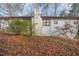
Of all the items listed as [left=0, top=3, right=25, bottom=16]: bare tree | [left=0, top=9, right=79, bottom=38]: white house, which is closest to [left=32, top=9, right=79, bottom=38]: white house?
[left=0, top=9, right=79, bottom=38]: white house

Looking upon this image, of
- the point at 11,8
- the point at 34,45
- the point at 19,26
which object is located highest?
the point at 11,8

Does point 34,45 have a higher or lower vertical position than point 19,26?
lower

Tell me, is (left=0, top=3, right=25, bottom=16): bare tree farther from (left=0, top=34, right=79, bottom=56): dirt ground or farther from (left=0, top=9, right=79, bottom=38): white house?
(left=0, top=34, right=79, bottom=56): dirt ground

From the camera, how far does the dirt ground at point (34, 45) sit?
1.29m

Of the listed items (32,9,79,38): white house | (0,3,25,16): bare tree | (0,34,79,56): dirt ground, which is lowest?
(0,34,79,56): dirt ground

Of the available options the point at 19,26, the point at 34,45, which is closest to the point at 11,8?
the point at 19,26

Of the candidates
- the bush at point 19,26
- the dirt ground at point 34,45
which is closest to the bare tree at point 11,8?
the bush at point 19,26

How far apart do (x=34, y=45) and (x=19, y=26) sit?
21cm

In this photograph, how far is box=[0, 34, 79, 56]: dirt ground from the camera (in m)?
1.29

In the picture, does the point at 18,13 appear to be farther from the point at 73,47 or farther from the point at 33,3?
the point at 73,47

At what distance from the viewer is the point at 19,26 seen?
4.20 feet

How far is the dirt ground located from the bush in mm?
53

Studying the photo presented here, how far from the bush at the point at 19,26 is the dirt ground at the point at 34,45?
5cm

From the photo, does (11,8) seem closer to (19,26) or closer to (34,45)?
(19,26)
